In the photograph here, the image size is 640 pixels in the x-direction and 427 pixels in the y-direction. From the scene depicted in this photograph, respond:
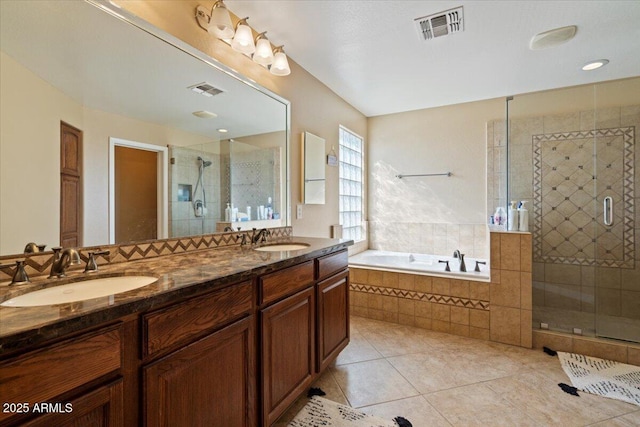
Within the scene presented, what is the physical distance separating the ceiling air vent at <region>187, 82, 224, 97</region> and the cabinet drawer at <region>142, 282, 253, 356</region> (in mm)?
1197

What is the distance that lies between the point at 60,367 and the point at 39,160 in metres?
0.80

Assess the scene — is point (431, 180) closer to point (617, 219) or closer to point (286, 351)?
point (617, 219)

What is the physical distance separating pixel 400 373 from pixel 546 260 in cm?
218

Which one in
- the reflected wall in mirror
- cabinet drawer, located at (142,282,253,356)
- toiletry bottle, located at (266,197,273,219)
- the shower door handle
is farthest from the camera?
the reflected wall in mirror

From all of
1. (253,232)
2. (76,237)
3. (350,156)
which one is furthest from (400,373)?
(350,156)

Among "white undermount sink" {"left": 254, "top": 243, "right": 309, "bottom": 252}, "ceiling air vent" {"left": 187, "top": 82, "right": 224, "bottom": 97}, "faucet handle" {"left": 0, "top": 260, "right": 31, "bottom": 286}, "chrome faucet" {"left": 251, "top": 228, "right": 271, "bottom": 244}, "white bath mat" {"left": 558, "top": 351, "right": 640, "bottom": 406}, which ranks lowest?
"white bath mat" {"left": 558, "top": 351, "right": 640, "bottom": 406}

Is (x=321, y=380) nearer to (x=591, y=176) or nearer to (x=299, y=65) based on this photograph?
(x=299, y=65)

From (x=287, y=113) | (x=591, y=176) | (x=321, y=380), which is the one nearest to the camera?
(x=321, y=380)

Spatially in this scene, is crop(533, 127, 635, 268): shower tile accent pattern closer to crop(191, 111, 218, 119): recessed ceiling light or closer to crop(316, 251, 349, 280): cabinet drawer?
crop(316, 251, 349, 280): cabinet drawer

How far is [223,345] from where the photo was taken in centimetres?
107

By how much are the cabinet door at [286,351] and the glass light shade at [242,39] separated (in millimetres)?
1530

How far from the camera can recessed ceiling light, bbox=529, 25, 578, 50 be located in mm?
2010

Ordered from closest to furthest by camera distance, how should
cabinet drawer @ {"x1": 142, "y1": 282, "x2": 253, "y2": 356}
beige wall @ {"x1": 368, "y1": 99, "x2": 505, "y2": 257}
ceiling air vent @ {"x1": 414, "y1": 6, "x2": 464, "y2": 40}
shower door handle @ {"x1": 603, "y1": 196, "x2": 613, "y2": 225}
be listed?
cabinet drawer @ {"x1": 142, "y1": 282, "x2": 253, "y2": 356} → ceiling air vent @ {"x1": 414, "y1": 6, "x2": 464, "y2": 40} → shower door handle @ {"x1": 603, "y1": 196, "x2": 613, "y2": 225} → beige wall @ {"x1": 368, "y1": 99, "x2": 505, "y2": 257}

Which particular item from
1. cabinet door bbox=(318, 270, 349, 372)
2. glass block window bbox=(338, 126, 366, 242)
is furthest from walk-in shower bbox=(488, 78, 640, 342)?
cabinet door bbox=(318, 270, 349, 372)
